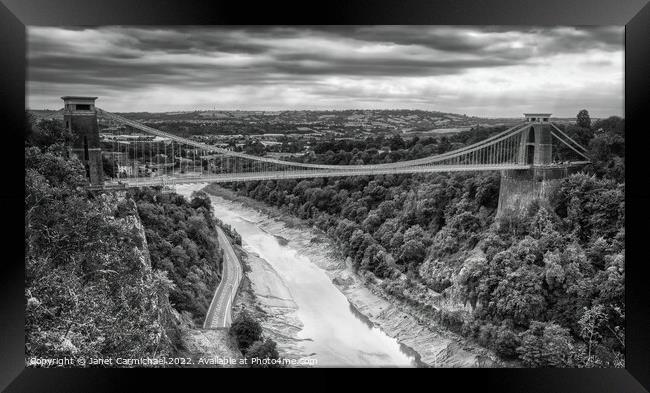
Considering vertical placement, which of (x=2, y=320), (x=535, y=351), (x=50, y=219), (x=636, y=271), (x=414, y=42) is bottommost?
(x=535, y=351)

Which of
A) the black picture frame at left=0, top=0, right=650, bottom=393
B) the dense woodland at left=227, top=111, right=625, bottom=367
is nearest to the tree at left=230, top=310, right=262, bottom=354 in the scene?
the black picture frame at left=0, top=0, right=650, bottom=393

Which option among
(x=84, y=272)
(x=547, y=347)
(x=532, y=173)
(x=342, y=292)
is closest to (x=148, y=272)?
(x=84, y=272)

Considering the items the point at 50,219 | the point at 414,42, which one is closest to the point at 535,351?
the point at 414,42

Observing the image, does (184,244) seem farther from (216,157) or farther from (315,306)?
(315,306)

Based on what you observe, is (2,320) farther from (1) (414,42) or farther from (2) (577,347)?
(2) (577,347)

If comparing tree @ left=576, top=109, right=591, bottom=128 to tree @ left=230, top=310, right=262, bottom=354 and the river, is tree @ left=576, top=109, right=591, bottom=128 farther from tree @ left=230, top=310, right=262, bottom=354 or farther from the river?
tree @ left=230, top=310, right=262, bottom=354

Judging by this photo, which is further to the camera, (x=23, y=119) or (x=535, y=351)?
(x=535, y=351)

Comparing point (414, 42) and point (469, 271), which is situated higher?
point (414, 42)
